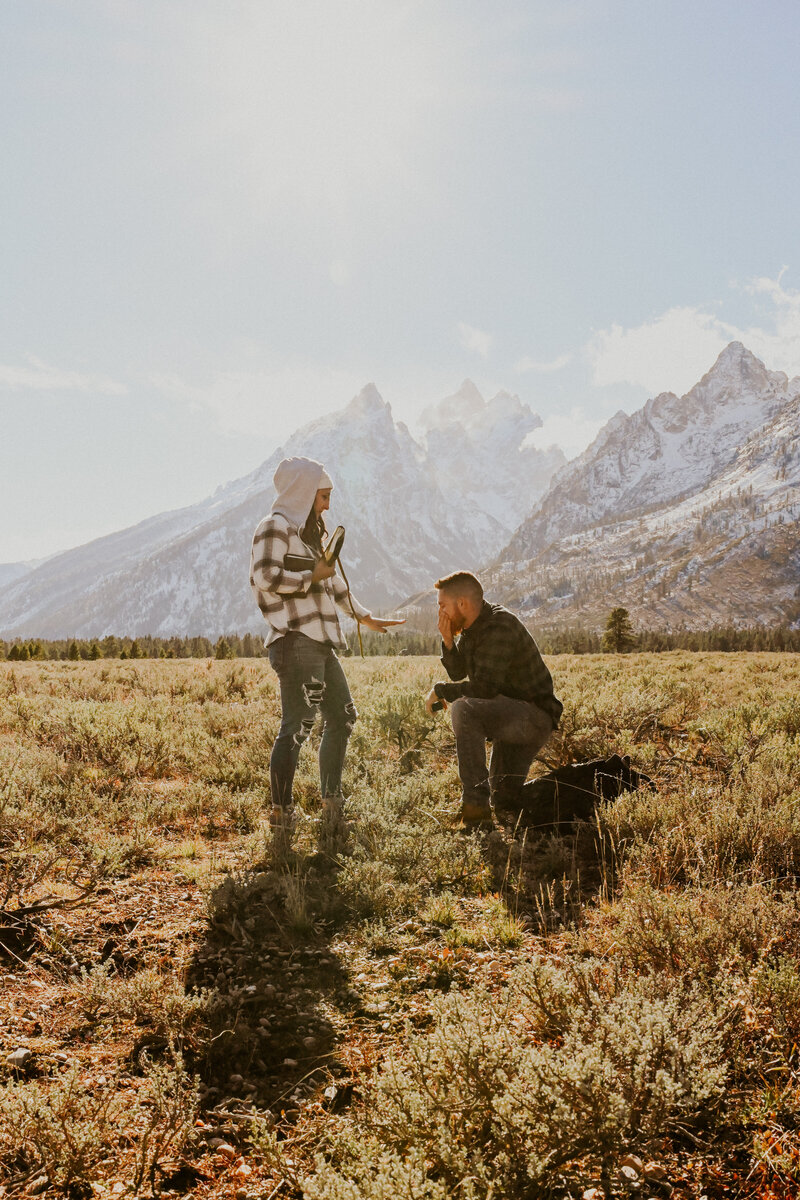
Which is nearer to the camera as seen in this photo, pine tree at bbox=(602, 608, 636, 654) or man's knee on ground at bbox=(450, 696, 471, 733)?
man's knee on ground at bbox=(450, 696, 471, 733)

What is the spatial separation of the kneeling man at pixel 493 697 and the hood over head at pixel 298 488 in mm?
1259

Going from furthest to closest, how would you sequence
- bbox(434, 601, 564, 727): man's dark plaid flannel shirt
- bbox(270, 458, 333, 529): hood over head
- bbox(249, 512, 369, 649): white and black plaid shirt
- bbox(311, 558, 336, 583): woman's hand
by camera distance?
1. bbox(434, 601, 564, 727): man's dark plaid flannel shirt
2. bbox(270, 458, 333, 529): hood over head
3. bbox(311, 558, 336, 583): woman's hand
4. bbox(249, 512, 369, 649): white and black plaid shirt

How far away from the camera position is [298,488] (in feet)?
15.8

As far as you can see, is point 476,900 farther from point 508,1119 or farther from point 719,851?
point 508,1119

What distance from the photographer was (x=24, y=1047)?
7.45ft

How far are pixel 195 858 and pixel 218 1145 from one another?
2520mm

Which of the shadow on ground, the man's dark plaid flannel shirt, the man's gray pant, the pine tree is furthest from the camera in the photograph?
the pine tree

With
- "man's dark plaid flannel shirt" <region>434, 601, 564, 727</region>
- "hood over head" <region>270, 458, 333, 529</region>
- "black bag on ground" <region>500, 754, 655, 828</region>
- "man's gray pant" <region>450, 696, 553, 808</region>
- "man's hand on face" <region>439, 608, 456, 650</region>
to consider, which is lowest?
"black bag on ground" <region>500, 754, 655, 828</region>

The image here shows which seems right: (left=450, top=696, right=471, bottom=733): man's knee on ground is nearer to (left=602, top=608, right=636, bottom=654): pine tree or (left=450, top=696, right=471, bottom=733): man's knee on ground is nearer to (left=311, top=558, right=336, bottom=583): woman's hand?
(left=311, top=558, right=336, bottom=583): woman's hand

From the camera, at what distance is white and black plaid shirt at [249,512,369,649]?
14.8ft

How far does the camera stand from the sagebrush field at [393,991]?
65.4 inches

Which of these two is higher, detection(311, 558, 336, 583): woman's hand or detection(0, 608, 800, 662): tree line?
detection(311, 558, 336, 583): woman's hand

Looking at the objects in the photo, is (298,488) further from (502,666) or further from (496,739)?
(496,739)

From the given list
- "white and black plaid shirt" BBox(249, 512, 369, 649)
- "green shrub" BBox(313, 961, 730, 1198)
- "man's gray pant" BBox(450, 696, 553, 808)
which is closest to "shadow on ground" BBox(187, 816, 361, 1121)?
"green shrub" BBox(313, 961, 730, 1198)
